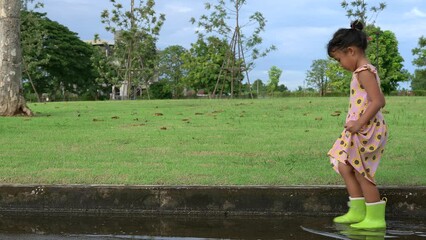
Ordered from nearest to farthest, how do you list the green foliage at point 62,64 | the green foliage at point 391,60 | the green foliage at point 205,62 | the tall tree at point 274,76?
the green foliage at point 205,62
the green foliage at point 62,64
the green foliage at point 391,60
the tall tree at point 274,76

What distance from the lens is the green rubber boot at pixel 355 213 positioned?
415 centimetres

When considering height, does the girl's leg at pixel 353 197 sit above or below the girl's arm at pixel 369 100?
below

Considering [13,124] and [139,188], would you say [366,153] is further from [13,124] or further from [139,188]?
[13,124]

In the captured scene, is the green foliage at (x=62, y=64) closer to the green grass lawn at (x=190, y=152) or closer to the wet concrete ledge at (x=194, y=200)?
the green grass lawn at (x=190, y=152)

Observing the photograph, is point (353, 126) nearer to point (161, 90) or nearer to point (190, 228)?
point (190, 228)

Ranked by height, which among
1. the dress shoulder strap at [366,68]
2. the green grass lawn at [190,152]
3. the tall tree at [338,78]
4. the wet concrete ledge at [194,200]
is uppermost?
the tall tree at [338,78]

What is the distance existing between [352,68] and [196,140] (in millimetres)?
3760

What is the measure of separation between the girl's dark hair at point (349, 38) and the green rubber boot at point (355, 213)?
126 centimetres

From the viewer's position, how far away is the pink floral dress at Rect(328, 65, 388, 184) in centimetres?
402

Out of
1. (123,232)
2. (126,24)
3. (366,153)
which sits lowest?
(123,232)

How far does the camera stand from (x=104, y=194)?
477 centimetres

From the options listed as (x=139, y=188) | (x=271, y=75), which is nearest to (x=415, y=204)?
(x=139, y=188)

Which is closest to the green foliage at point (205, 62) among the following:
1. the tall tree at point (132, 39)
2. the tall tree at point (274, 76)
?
the tall tree at point (132, 39)

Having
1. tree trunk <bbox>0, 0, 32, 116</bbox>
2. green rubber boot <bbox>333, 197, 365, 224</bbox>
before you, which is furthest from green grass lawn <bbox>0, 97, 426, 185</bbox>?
tree trunk <bbox>0, 0, 32, 116</bbox>
